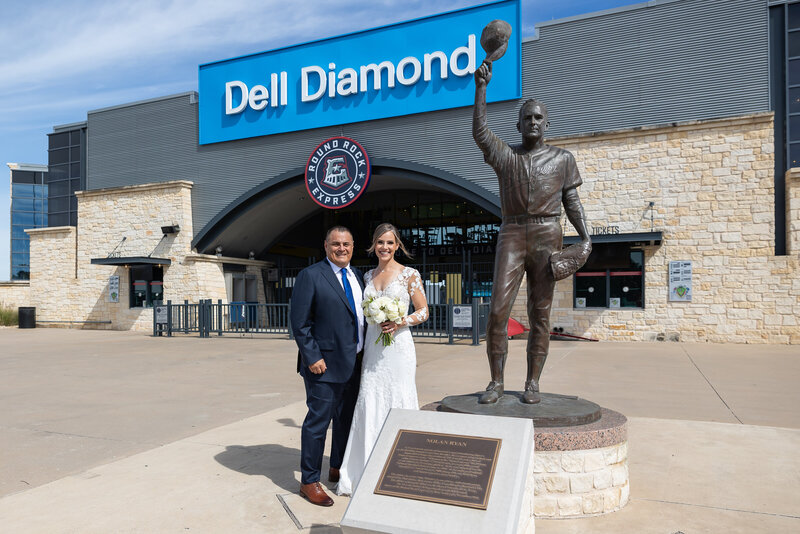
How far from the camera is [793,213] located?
13648mm

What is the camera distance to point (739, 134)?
14.1m

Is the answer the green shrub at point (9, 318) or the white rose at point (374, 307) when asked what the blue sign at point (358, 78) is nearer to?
the green shrub at point (9, 318)

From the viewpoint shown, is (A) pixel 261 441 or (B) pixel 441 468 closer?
(B) pixel 441 468

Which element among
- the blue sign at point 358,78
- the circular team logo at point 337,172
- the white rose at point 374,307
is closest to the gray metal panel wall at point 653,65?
the blue sign at point 358,78

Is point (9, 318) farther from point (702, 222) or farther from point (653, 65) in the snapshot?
point (702, 222)

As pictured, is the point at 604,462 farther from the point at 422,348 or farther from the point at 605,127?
the point at 605,127

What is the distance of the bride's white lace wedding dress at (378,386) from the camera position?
398 centimetres

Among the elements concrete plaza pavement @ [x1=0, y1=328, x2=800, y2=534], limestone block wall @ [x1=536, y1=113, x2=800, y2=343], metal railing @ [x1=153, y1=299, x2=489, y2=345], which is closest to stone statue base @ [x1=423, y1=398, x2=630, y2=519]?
concrete plaza pavement @ [x1=0, y1=328, x2=800, y2=534]

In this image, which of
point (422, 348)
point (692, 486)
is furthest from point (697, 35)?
point (692, 486)

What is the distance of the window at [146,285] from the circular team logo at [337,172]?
23.4 feet

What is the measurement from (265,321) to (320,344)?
545 inches

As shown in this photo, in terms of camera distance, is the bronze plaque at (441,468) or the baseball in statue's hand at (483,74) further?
the baseball in statue's hand at (483,74)

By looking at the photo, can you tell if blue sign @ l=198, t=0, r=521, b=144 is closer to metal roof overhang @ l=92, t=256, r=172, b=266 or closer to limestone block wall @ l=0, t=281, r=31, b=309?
metal roof overhang @ l=92, t=256, r=172, b=266

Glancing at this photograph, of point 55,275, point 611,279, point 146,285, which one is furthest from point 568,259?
point 55,275
